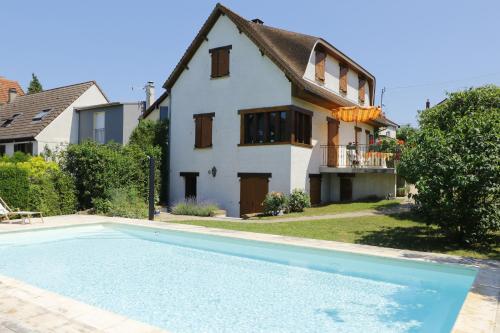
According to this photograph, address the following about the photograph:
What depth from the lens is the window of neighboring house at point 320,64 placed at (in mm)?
22547

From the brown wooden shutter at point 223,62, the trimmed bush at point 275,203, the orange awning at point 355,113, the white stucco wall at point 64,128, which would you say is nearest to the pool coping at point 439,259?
the trimmed bush at point 275,203

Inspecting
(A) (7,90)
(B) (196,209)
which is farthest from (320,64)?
(A) (7,90)

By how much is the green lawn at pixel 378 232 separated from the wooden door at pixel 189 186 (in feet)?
23.8

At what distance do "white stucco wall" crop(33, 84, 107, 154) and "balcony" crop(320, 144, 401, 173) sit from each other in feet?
58.1

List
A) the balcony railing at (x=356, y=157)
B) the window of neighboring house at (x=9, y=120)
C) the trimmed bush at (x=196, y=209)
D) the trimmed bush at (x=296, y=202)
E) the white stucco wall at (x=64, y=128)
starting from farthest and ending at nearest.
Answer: the window of neighboring house at (x=9, y=120)
the white stucco wall at (x=64, y=128)
the balcony railing at (x=356, y=157)
the trimmed bush at (x=196, y=209)
the trimmed bush at (x=296, y=202)

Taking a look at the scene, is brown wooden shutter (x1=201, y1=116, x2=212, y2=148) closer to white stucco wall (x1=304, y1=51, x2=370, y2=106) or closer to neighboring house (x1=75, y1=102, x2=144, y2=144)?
white stucco wall (x1=304, y1=51, x2=370, y2=106)

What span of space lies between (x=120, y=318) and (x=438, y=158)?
877 centimetres

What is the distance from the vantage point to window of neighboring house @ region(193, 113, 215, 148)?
73.9 ft

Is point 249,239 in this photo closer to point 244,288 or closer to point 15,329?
point 244,288

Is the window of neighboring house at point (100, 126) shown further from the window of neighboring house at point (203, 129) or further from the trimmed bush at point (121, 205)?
the trimmed bush at point (121, 205)

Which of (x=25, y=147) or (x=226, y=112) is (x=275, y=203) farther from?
(x=25, y=147)

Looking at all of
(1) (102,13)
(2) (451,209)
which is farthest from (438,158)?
(1) (102,13)

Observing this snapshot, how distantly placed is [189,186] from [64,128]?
491 inches

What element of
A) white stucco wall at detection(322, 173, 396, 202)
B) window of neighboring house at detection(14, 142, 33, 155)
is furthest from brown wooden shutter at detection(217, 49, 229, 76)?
window of neighboring house at detection(14, 142, 33, 155)
